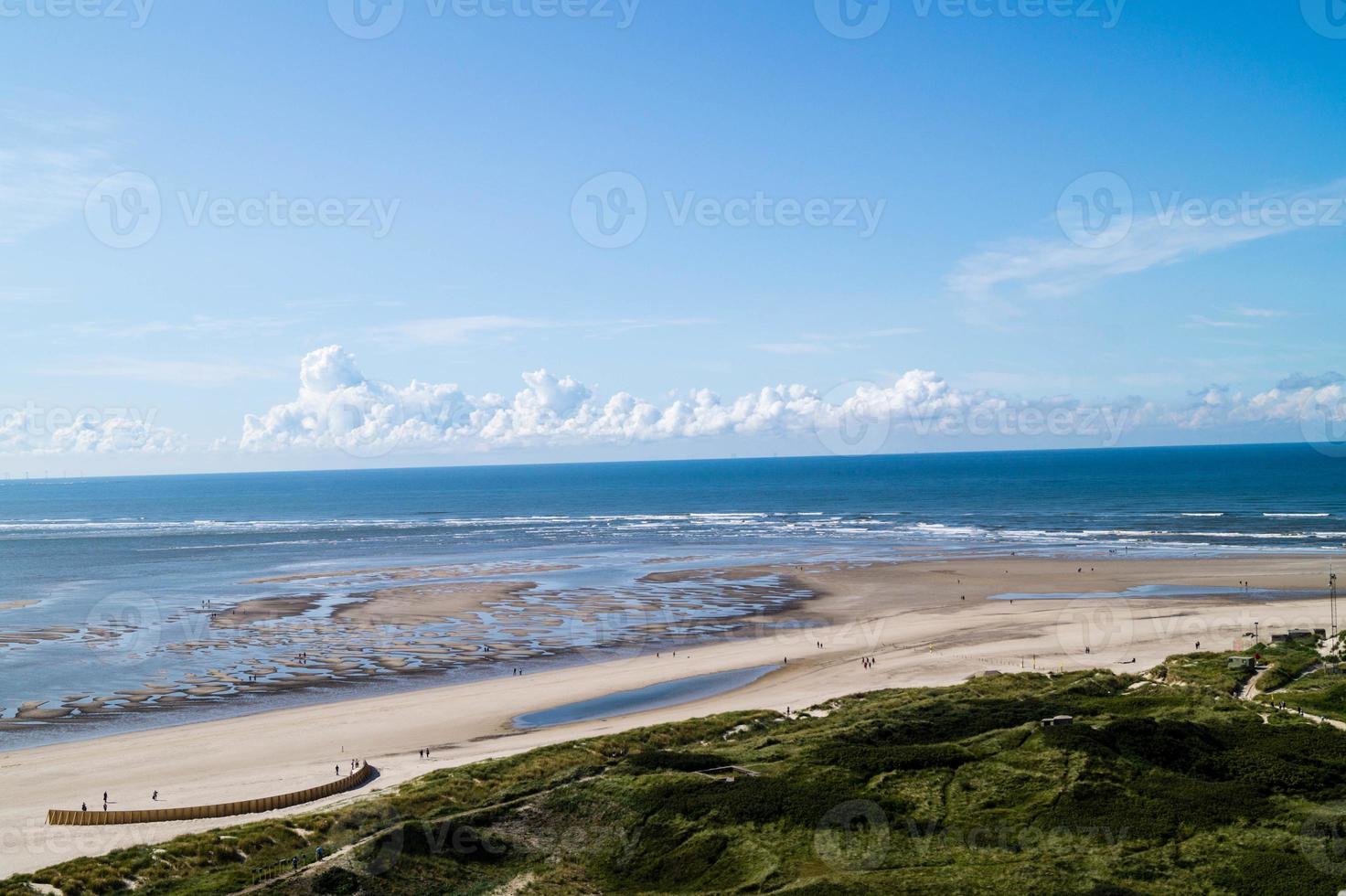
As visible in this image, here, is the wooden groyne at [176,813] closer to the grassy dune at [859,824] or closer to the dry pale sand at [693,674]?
the dry pale sand at [693,674]

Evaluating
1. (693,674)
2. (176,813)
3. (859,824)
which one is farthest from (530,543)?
(859,824)

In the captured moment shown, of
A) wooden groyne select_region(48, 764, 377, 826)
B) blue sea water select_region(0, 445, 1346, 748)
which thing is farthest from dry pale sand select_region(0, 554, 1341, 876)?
blue sea water select_region(0, 445, 1346, 748)

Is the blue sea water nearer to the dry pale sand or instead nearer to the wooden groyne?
the dry pale sand

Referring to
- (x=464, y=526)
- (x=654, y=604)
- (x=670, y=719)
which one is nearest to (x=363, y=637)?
(x=654, y=604)

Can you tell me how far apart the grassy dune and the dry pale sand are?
670cm

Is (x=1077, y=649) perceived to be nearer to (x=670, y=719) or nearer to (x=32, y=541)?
(x=670, y=719)

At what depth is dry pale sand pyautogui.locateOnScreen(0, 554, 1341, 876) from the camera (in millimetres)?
37500

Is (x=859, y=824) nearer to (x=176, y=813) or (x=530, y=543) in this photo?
(x=176, y=813)

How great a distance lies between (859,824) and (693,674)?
2948cm

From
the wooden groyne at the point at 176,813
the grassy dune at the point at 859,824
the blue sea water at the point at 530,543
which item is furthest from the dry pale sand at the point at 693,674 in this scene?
the grassy dune at the point at 859,824

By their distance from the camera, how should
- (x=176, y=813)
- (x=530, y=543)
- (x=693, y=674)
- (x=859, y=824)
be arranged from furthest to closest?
1. (x=530, y=543)
2. (x=693, y=674)
3. (x=176, y=813)
4. (x=859, y=824)

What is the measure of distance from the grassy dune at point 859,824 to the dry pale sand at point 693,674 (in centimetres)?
670

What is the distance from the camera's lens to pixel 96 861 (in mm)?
27453

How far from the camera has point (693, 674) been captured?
56.2m
